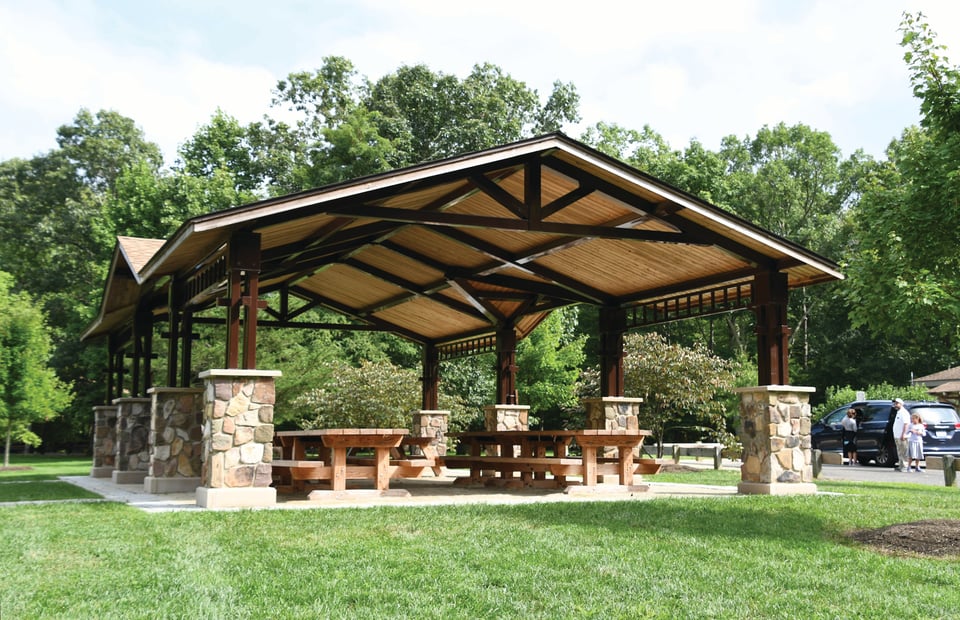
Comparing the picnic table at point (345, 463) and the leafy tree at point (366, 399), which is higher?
the leafy tree at point (366, 399)

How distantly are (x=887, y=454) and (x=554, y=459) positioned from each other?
522 inches

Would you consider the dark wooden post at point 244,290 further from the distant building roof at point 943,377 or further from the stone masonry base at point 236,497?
the distant building roof at point 943,377

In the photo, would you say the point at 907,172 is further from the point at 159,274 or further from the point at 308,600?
the point at 159,274

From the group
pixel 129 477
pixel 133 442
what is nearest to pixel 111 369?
pixel 133 442

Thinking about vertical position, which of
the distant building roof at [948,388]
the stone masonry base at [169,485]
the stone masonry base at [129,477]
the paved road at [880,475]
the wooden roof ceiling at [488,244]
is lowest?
the paved road at [880,475]

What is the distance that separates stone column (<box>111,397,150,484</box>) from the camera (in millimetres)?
14234

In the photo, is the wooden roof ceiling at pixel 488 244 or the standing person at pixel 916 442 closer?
the wooden roof ceiling at pixel 488 244

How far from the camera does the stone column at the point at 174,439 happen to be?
11664 millimetres

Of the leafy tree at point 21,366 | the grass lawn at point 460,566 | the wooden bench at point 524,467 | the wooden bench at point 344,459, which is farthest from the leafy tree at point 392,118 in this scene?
the grass lawn at point 460,566

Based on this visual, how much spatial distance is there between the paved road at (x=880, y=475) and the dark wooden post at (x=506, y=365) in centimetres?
594

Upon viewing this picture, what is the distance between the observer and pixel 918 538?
6703 millimetres

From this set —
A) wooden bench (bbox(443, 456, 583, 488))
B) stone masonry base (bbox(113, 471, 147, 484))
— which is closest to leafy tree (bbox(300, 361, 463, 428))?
stone masonry base (bbox(113, 471, 147, 484))

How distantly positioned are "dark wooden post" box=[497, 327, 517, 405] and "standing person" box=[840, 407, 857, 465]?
9.37 metres

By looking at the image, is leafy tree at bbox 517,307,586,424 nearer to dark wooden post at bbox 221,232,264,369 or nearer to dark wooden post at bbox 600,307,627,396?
dark wooden post at bbox 600,307,627,396
